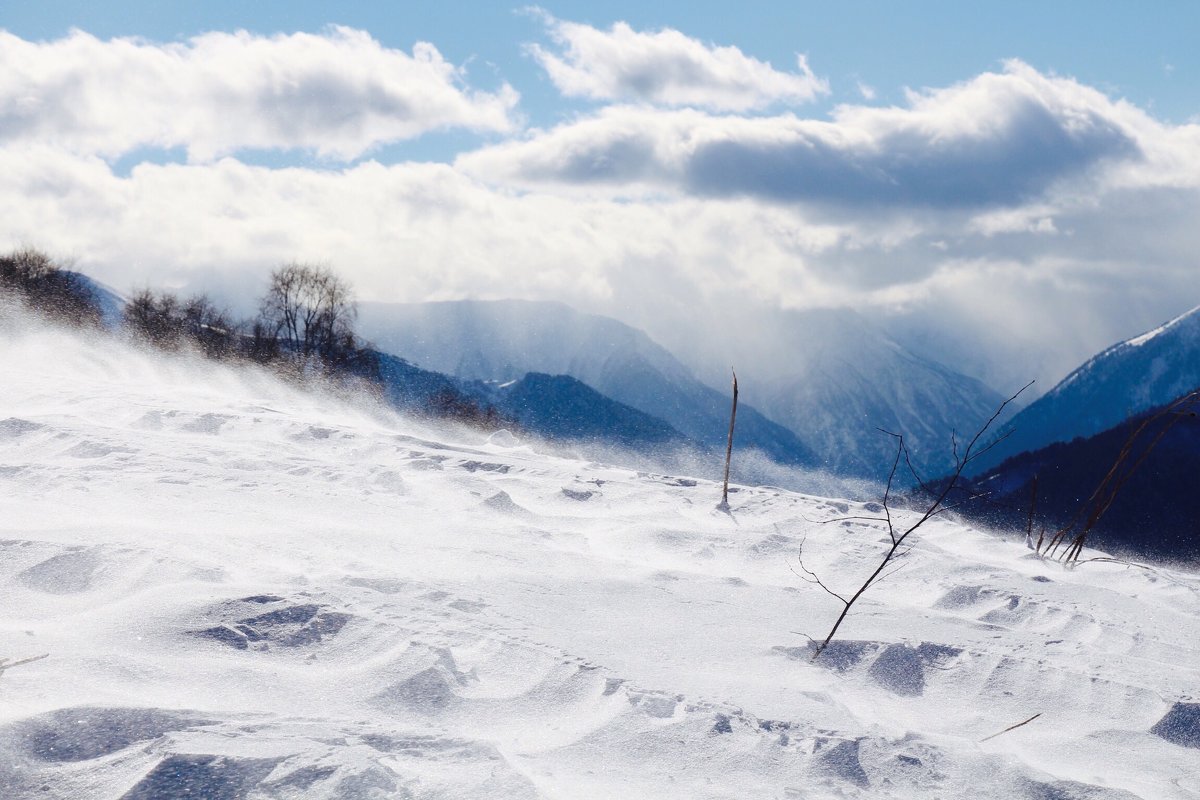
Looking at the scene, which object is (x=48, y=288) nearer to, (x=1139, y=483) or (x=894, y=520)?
→ (x=894, y=520)

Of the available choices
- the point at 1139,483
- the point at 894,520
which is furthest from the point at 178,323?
the point at 1139,483

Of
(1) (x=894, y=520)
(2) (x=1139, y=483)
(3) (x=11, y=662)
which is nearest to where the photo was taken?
(3) (x=11, y=662)

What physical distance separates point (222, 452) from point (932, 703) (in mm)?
6039

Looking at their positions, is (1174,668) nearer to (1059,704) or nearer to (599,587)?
(1059,704)

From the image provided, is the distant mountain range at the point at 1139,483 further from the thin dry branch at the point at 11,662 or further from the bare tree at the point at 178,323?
the thin dry branch at the point at 11,662

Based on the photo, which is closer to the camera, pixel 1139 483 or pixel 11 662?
pixel 11 662

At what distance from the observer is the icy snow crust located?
2562mm

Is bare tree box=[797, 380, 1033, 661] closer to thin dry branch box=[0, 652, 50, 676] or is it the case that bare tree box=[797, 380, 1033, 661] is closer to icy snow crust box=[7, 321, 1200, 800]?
icy snow crust box=[7, 321, 1200, 800]

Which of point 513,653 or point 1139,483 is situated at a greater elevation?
point 1139,483

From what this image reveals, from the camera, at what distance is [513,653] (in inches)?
137

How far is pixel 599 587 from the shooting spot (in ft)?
15.0

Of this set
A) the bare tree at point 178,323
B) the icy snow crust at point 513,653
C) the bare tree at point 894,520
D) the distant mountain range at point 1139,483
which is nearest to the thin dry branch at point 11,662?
the icy snow crust at point 513,653

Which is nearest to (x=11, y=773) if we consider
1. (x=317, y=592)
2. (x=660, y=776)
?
(x=317, y=592)

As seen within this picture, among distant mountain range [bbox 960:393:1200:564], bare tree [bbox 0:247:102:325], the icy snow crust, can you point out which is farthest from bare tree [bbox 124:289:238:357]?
distant mountain range [bbox 960:393:1200:564]
